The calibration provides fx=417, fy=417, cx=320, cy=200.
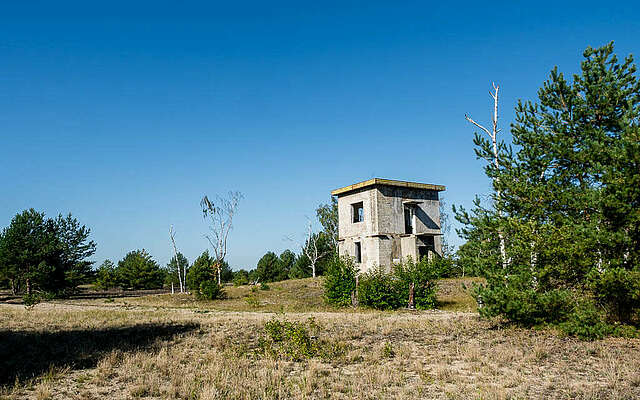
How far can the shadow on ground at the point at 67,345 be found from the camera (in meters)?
8.35

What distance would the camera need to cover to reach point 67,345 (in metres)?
10.5

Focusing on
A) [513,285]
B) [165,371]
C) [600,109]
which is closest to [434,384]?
[513,285]

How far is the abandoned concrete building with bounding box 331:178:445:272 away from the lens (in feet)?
86.5

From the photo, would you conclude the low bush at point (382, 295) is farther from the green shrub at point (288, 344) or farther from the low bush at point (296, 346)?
the green shrub at point (288, 344)

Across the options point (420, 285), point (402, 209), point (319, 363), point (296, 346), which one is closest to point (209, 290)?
point (402, 209)

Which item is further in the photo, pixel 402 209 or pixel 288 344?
pixel 402 209

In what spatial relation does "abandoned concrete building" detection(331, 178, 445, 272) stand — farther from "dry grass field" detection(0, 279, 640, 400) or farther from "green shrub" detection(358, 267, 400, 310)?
"dry grass field" detection(0, 279, 640, 400)

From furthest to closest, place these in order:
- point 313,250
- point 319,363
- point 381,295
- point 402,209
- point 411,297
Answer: point 313,250, point 402,209, point 381,295, point 411,297, point 319,363

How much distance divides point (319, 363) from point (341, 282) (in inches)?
494

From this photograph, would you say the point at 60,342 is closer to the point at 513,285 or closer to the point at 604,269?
the point at 513,285

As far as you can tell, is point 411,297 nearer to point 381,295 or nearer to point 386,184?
point 381,295

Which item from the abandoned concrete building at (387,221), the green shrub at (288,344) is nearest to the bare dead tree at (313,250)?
the abandoned concrete building at (387,221)

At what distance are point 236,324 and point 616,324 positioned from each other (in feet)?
35.4

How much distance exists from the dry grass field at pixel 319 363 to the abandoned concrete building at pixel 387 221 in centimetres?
1296
